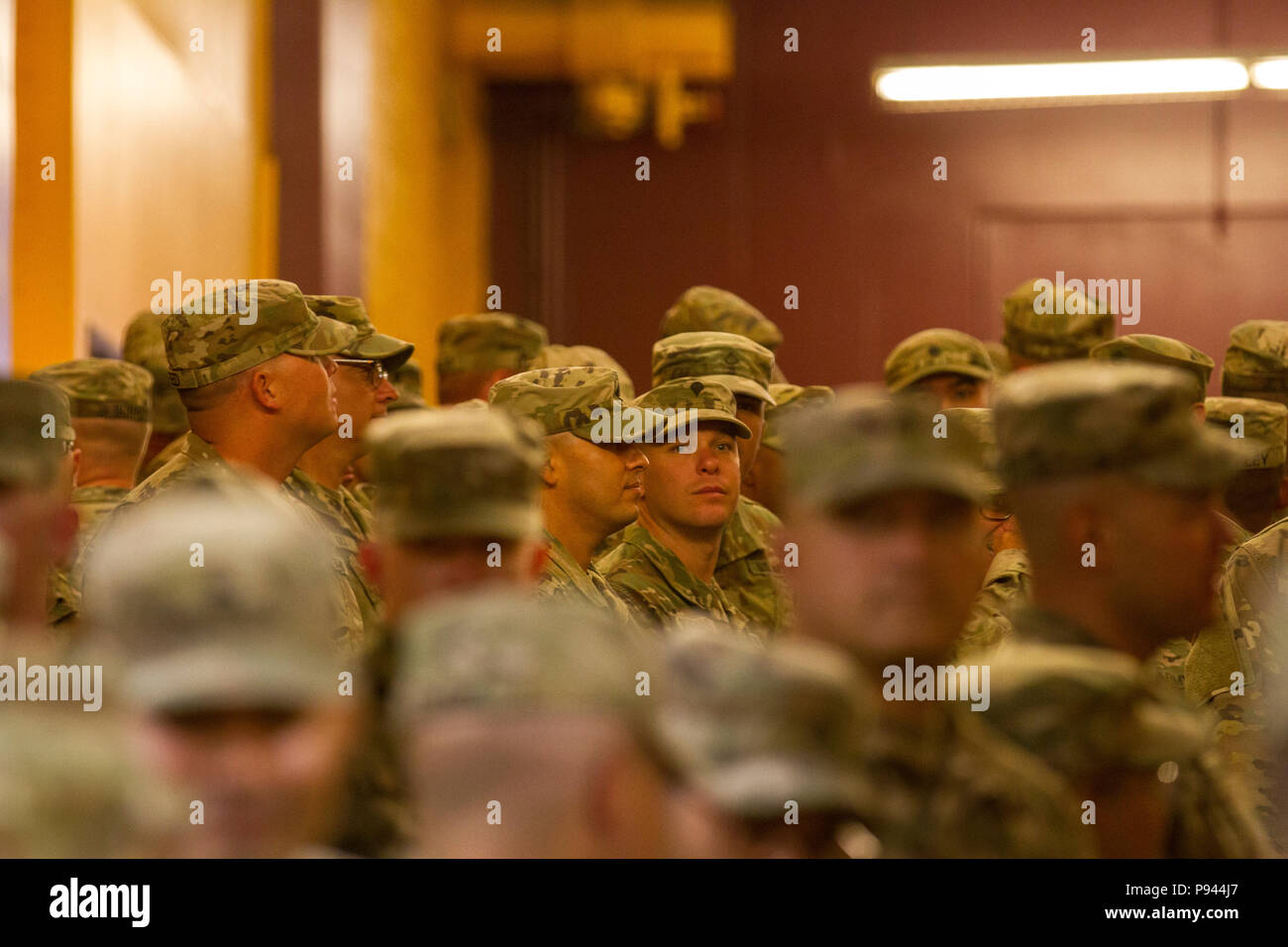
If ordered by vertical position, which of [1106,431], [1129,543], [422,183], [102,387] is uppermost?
[422,183]

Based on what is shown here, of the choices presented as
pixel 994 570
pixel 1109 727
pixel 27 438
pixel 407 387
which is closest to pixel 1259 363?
pixel 994 570

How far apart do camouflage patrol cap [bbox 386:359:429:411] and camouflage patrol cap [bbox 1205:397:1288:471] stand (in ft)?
5.60

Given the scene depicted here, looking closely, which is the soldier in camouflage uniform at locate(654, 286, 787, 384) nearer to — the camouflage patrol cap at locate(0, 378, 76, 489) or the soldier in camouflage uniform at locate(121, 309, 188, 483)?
the soldier in camouflage uniform at locate(121, 309, 188, 483)

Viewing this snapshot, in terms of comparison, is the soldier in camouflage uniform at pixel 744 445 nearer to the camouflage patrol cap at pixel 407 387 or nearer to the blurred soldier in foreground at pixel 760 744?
the camouflage patrol cap at pixel 407 387

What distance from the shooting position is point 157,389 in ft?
13.1

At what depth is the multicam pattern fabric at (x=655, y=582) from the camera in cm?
298

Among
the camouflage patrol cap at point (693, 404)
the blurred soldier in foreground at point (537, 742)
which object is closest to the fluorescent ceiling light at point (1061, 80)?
the camouflage patrol cap at point (693, 404)

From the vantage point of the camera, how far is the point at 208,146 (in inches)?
214

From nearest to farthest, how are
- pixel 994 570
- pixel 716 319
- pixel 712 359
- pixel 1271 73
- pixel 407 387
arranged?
pixel 994 570 → pixel 712 359 → pixel 407 387 → pixel 716 319 → pixel 1271 73

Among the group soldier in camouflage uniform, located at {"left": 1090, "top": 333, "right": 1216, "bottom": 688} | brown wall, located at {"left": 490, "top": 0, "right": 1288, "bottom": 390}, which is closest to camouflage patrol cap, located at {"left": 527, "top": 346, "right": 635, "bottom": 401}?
soldier in camouflage uniform, located at {"left": 1090, "top": 333, "right": 1216, "bottom": 688}

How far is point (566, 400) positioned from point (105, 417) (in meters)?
1.08

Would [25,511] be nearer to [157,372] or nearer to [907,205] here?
[157,372]
